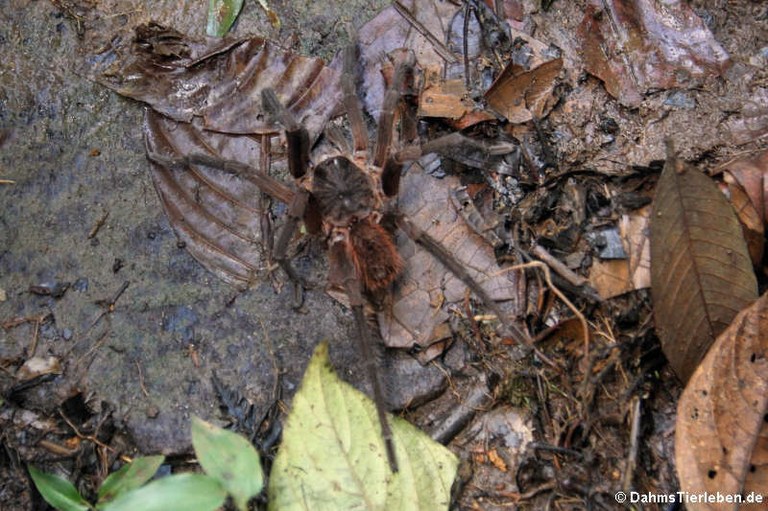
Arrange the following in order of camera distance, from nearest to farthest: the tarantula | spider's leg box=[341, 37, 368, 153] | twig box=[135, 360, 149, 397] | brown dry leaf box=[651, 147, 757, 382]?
brown dry leaf box=[651, 147, 757, 382] < the tarantula < twig box=[135, 360, 149, 397] < spider's leg box=[341, 37, 368, 153]

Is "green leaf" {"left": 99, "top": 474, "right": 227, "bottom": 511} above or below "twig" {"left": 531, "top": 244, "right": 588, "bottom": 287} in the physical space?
below

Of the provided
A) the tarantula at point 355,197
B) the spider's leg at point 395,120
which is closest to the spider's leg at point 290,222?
the tarantula at point 355,197

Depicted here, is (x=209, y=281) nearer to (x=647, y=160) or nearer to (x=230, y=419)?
(x=230, y=419)

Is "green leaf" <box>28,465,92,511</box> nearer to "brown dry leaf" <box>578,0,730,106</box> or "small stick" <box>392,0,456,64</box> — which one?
"small stick" <box>392,0,456,64</box>

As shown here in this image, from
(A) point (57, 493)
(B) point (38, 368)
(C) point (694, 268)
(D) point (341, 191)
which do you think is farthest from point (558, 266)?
(B) point (38, 368)

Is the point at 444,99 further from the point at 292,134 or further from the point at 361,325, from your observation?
the point at 361,325

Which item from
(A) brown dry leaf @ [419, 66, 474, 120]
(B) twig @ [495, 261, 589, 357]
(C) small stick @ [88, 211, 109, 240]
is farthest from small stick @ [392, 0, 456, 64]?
(C) small stick @ [88, 211, 109, 240]
